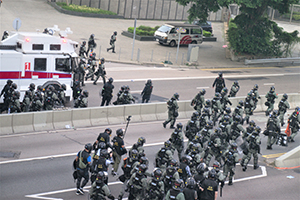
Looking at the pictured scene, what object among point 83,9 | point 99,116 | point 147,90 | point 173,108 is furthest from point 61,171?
point 83,9

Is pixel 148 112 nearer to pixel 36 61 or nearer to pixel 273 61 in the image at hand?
pixel 36 61

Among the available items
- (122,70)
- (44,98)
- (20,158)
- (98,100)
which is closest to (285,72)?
(122,70)

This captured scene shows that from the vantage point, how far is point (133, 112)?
20516 mm

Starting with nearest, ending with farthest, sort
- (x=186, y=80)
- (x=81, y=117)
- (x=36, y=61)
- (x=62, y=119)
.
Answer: (x=62, y=119) → (x=81, y=117) → (x=36, y=61) → (x=186, y=80)

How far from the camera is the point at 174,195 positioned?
34.5 feet

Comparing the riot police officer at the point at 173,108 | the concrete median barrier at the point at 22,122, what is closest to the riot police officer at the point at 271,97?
the riot police officer at the point at 173,108

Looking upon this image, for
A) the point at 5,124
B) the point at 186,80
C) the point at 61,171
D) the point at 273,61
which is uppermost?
the point at 273,61

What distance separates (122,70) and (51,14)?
18.1 meters

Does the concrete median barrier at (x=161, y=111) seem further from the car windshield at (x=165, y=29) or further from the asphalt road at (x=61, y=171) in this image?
the car windshield at (x=165, y=29)

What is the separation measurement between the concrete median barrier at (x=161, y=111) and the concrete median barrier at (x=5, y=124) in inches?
288

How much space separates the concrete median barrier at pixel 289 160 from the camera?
16.6 metres

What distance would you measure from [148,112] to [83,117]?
11.7 ft

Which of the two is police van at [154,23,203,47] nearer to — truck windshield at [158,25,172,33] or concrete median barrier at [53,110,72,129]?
truck windshield at [158,25,172,33]

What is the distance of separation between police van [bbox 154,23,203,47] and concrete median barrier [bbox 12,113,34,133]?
22.5m
